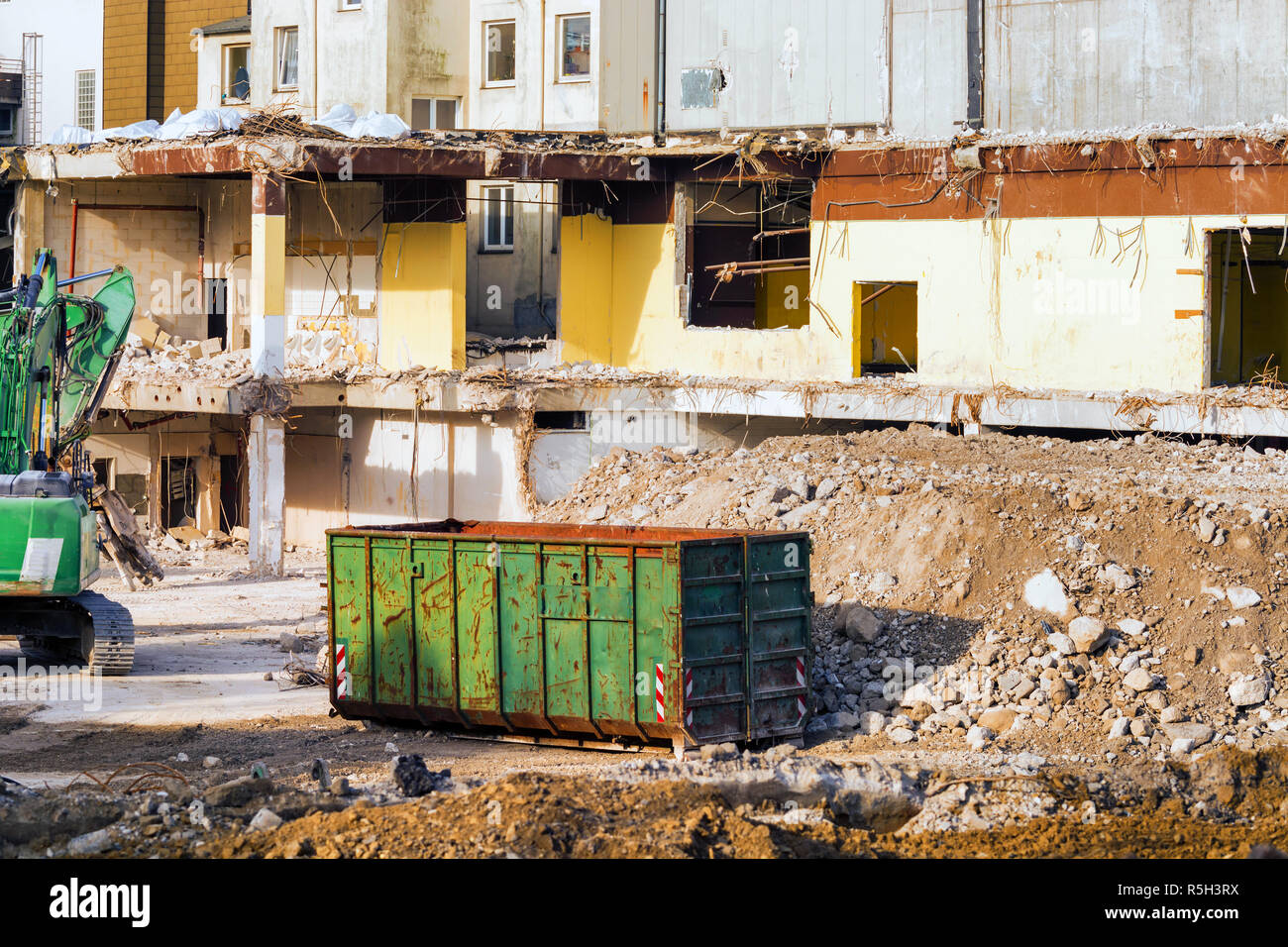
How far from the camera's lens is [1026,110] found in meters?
23.0

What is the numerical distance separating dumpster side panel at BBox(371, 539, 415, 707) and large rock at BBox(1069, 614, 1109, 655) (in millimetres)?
6181

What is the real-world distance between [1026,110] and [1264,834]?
14.6 metres

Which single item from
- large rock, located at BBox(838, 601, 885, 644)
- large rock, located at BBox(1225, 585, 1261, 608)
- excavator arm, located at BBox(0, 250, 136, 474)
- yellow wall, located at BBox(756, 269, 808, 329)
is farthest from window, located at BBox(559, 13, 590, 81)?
large rock, located at BBox(1225, 585, 1261, 608)

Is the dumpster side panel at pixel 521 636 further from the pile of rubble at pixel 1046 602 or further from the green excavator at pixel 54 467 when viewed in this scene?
the green excavator at pixel 54 467

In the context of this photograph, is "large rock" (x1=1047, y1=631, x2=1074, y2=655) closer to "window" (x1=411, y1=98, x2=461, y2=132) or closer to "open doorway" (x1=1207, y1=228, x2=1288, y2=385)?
"open doorway" (x1=1207, y1=228, x2=1288, y2=385)

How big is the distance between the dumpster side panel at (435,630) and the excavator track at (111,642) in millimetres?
4364

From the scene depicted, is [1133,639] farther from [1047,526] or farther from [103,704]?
[103,704]

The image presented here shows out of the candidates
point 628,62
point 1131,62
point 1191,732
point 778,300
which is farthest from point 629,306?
point 1191,732

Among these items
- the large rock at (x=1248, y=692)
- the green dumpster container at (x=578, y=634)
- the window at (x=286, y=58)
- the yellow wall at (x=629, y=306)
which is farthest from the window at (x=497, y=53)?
the large rock at (x=1248, y=692)

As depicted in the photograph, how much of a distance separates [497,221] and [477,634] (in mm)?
15562

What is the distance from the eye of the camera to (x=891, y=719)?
14.4 metres

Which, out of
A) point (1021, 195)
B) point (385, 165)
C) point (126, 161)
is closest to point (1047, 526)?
point (1021, 195)

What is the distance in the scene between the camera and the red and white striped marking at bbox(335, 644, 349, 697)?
47.7ft

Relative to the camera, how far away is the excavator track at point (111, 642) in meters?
16.8
